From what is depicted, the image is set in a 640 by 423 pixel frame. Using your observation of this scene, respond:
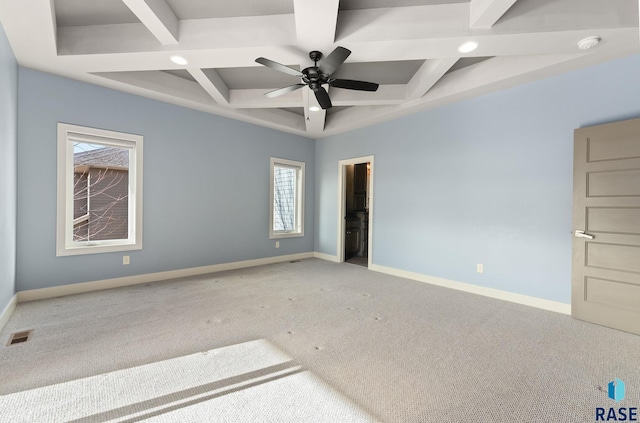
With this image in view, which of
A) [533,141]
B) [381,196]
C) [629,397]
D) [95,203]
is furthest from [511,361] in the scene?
[95,203]

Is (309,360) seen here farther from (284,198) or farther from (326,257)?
(284,198)

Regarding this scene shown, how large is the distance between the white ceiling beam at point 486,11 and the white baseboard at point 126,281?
4.73m

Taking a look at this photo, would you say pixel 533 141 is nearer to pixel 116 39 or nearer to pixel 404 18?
pixel 404 18

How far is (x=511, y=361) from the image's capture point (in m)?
2.14

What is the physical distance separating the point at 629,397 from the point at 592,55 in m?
2.98

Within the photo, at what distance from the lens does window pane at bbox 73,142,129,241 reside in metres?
3.74

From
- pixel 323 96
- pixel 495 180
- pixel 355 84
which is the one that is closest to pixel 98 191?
pixel 323 96

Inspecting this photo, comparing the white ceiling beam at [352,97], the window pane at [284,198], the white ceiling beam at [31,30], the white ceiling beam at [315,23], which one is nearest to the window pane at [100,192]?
the white ceiling beam at [31,30]

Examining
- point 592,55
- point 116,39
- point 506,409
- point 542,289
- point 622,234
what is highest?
point 116,39

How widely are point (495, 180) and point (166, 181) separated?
15.5 ft

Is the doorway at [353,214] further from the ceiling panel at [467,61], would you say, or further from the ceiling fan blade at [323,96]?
the ceiling panel at [467,61]

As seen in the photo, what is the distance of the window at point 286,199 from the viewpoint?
575 centimetres

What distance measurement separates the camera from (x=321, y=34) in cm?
254

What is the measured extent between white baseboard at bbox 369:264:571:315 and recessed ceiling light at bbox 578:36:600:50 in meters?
2.63
